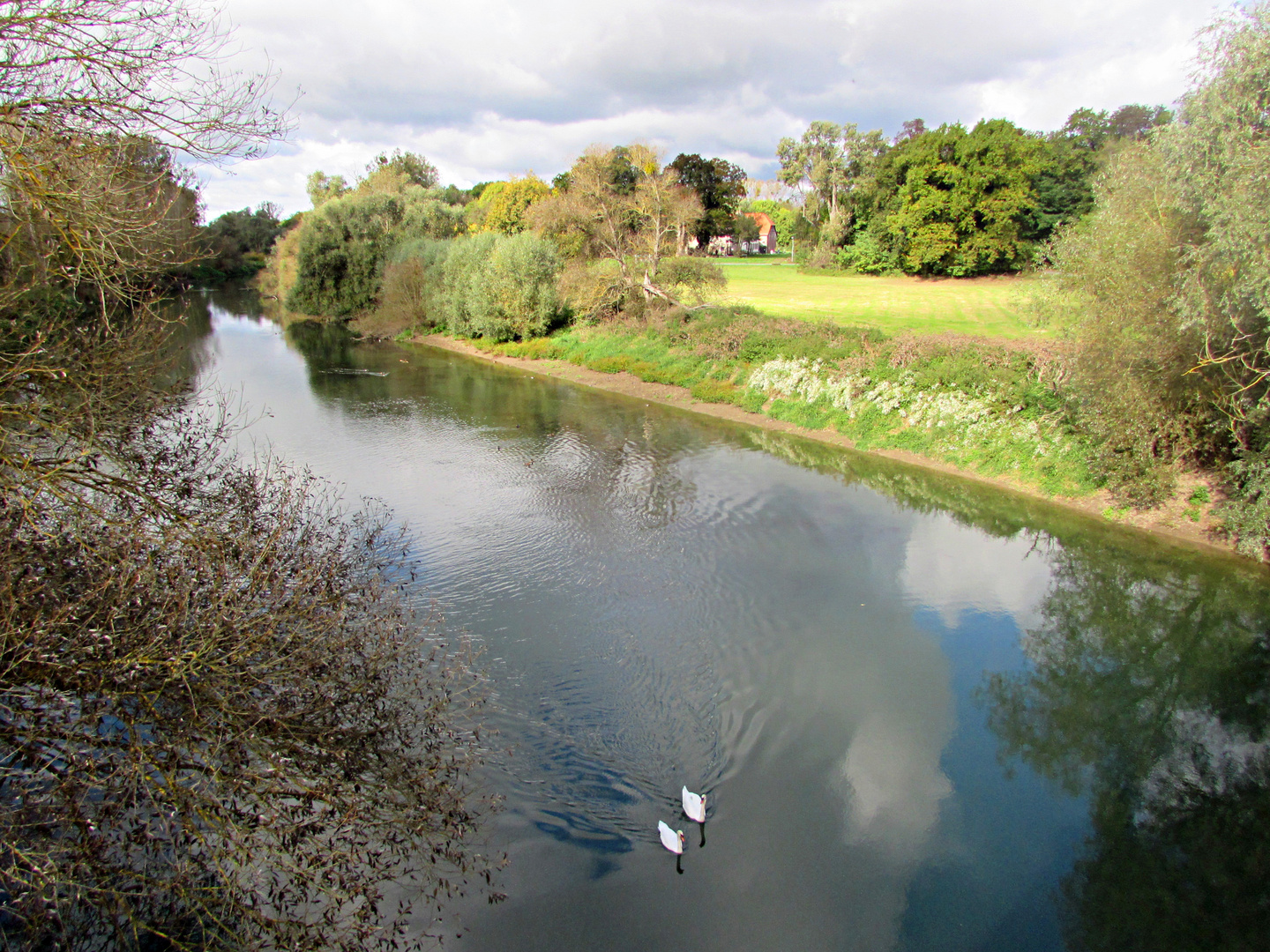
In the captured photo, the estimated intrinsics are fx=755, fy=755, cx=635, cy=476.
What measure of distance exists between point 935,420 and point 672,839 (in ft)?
57.1

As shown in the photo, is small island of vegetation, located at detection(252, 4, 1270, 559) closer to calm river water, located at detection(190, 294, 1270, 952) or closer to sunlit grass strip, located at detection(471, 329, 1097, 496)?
sunlit grass strip, located at detection(471, 329, 1097, 496)

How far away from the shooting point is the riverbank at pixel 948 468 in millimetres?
16328

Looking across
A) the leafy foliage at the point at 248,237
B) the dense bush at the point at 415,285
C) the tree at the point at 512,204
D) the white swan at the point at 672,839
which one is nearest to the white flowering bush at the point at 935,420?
the white swan at the point at 672,839

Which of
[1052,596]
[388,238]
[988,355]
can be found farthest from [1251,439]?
[388,238]

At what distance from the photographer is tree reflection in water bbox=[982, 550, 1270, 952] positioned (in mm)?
7668

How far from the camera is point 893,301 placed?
141 feet

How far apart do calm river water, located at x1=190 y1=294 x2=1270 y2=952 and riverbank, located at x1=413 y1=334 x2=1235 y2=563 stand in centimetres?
74

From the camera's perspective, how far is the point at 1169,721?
10664 millimetres

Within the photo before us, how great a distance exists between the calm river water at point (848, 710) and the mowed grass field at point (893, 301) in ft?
39.3

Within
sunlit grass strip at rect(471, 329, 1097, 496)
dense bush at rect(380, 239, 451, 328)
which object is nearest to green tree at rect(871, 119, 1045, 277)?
sunlit grass strip at rect(471, 329, 1097, 496)

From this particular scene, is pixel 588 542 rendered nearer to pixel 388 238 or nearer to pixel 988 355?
pixel 988 355

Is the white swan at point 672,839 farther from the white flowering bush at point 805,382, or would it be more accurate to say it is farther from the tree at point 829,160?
the tree at point 829,160

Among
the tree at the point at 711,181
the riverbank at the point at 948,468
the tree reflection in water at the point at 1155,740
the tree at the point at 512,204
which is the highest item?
the tree at the point at 711,181

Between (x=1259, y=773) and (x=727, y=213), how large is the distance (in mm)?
70839
